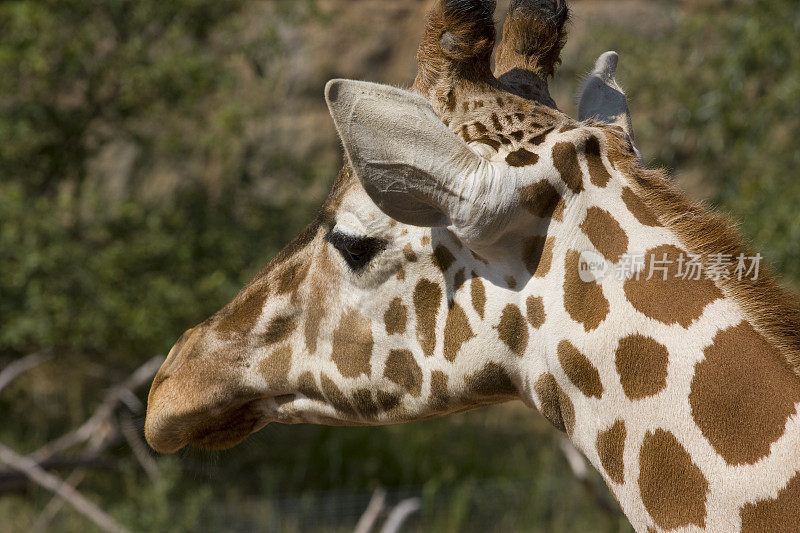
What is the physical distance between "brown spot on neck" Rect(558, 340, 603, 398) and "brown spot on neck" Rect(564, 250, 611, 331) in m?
0.06

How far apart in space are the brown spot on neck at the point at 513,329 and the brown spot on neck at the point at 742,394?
0.36m

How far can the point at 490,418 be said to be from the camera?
10.6 metres

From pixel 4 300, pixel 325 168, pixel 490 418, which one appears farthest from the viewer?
pixel 490 418

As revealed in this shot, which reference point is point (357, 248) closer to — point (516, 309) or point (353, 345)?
point (353, 345)

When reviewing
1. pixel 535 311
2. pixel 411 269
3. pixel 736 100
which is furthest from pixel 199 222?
pixel 535 311

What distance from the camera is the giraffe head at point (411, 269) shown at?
1.74 m

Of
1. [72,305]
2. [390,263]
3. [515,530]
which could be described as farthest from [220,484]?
[390,263]

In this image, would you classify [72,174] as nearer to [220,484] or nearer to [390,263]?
[220,484]

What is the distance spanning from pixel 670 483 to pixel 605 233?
51 centimetres

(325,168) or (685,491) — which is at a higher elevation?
(685,491)

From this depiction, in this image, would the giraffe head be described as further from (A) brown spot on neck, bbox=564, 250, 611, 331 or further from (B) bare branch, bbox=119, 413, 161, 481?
(B) bare branch, bbox=119, 413, 161, 481

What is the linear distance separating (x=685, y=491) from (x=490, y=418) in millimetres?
9031

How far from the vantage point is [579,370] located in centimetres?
177

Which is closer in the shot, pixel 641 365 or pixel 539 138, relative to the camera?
pixel 641 365
